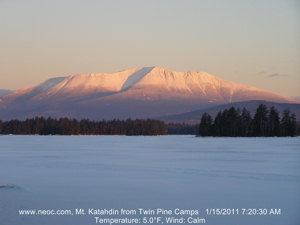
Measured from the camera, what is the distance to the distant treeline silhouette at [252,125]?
132 metres

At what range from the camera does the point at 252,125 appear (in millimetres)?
135125

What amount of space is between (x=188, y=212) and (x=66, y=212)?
451 cm

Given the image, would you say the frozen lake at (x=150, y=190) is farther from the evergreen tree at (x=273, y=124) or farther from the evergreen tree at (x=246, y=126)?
the evergreen tree at (x=246, y=126)

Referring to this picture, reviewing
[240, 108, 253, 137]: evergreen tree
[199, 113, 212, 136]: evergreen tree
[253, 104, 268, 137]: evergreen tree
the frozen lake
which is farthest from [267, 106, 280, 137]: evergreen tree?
the frozen lake

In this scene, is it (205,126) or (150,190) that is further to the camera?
(205,126)

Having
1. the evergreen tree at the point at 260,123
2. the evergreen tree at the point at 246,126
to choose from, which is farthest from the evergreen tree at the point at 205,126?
the evergreen tree at the point at 260,123

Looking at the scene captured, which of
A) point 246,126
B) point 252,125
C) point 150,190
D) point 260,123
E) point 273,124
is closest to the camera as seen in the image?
point 150,190

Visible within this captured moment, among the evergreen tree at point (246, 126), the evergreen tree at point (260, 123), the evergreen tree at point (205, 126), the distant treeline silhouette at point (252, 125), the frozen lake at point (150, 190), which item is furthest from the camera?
the evergreen tree at point (205, 126)

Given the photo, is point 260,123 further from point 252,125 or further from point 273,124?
point 273,124

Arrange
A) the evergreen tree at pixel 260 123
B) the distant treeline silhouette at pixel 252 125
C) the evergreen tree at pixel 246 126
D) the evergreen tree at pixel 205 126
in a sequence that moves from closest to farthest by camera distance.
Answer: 1. the evergreen tree at pixel 260 123
2. the distant treeline silhouette at pixel 252 125
3. the evergreen tree at pixel 246 126
4. the evergreen tree at pixel 205 126

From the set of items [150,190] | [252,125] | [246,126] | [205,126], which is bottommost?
[150,190]

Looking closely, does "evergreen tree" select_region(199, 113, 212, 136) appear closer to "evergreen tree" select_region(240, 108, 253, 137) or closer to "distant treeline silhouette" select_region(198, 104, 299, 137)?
"distant treeline silhouette" select_region(198, 104, 299, 137)

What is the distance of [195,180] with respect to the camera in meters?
25.9

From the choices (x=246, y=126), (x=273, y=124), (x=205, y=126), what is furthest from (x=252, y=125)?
(x=205, y=126)
